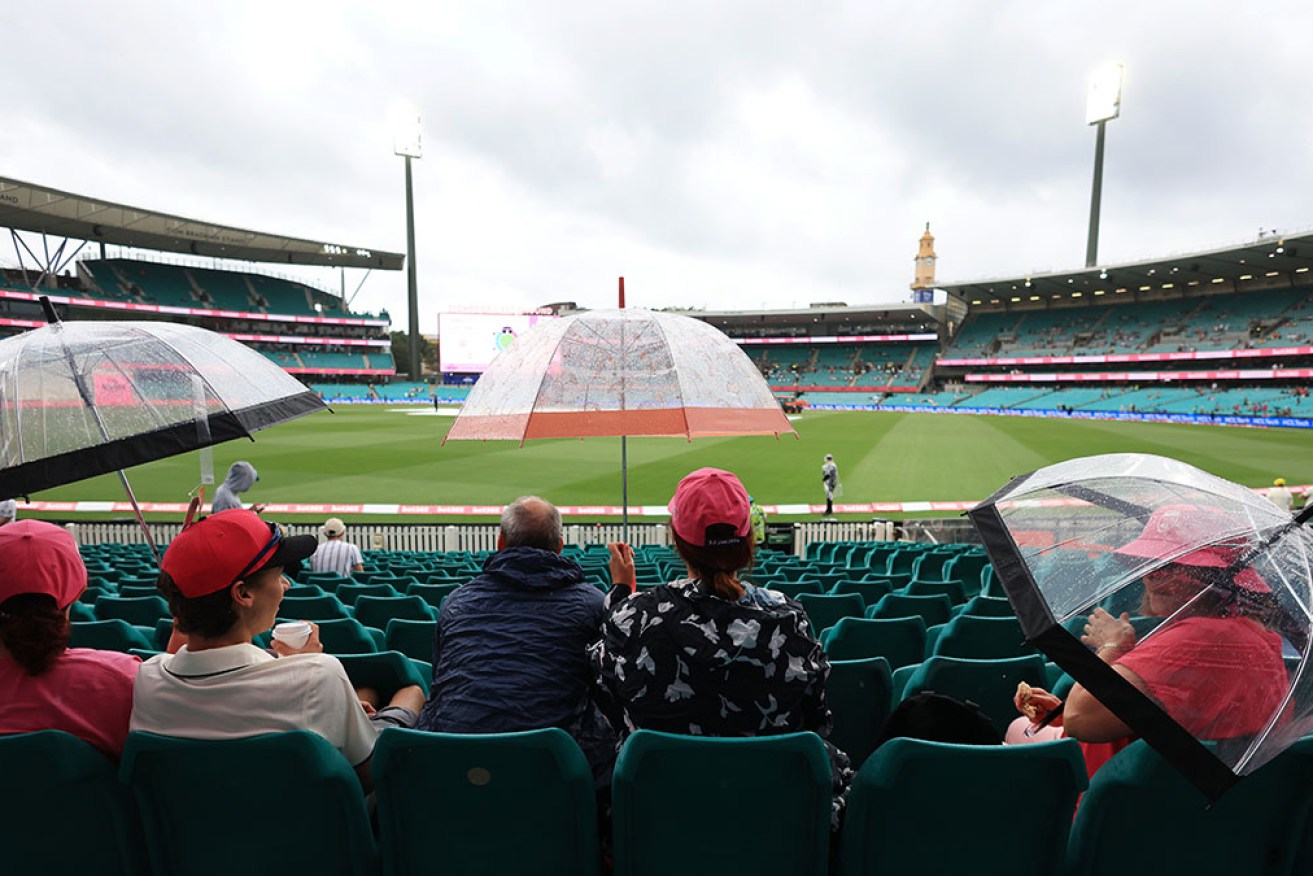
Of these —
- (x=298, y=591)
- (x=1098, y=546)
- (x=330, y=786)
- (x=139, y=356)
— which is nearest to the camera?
(x=330, y=786)

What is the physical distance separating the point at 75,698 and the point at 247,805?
0.65 metres

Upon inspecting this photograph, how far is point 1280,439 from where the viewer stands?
2920cm

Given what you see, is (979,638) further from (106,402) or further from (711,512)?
(106,402)

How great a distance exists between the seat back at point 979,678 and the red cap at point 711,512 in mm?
1296

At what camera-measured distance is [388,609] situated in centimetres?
436

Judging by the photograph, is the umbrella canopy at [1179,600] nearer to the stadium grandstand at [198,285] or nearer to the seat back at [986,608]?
the seat back at [986,608]

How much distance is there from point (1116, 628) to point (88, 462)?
3.83 metres

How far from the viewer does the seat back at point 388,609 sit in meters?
4.34

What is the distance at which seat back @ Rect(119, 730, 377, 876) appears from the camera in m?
1.67

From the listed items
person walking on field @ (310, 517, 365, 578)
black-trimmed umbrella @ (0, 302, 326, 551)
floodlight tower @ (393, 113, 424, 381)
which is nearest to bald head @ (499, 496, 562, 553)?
black-trimmed umbrella @ (0, 302, 326, 551)

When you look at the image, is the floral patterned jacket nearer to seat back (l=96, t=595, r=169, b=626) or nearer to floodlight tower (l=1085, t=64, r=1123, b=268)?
seat back (l=96, t=595, r=169, b=626)

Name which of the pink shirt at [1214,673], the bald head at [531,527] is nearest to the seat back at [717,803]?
the pink shirt at [1214,673]

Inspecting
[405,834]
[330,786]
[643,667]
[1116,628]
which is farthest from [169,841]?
[1116,628]

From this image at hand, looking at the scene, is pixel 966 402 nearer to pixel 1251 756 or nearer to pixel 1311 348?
pixel 1311 348
